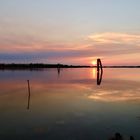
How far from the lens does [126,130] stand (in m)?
19.0

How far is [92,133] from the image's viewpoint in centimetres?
1847

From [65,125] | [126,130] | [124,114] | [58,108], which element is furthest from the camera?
[58,108]

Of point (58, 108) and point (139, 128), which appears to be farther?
point (58, 108)

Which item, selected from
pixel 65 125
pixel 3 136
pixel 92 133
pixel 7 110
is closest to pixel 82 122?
pixel 65 125

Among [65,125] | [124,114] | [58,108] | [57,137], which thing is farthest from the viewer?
[58,108]

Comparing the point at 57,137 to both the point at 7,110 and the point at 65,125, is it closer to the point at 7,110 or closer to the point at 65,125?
the point at 65,125

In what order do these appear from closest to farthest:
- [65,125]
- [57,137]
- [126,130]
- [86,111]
Answer: [57,137]
[126,130]
[65,125]
[86,111]

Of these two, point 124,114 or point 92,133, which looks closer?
point 92,133

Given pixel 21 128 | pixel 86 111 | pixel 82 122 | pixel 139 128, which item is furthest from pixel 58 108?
pixel 139 128

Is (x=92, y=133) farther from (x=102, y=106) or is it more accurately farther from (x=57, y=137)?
(x=102, y=106)

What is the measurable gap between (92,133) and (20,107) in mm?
11904

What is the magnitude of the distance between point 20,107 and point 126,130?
505 inches

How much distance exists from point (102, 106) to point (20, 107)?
314 inches

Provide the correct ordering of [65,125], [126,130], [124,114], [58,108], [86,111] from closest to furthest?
[126,130]
[65,125]
[124,114]
[86,111]
[58,108]
